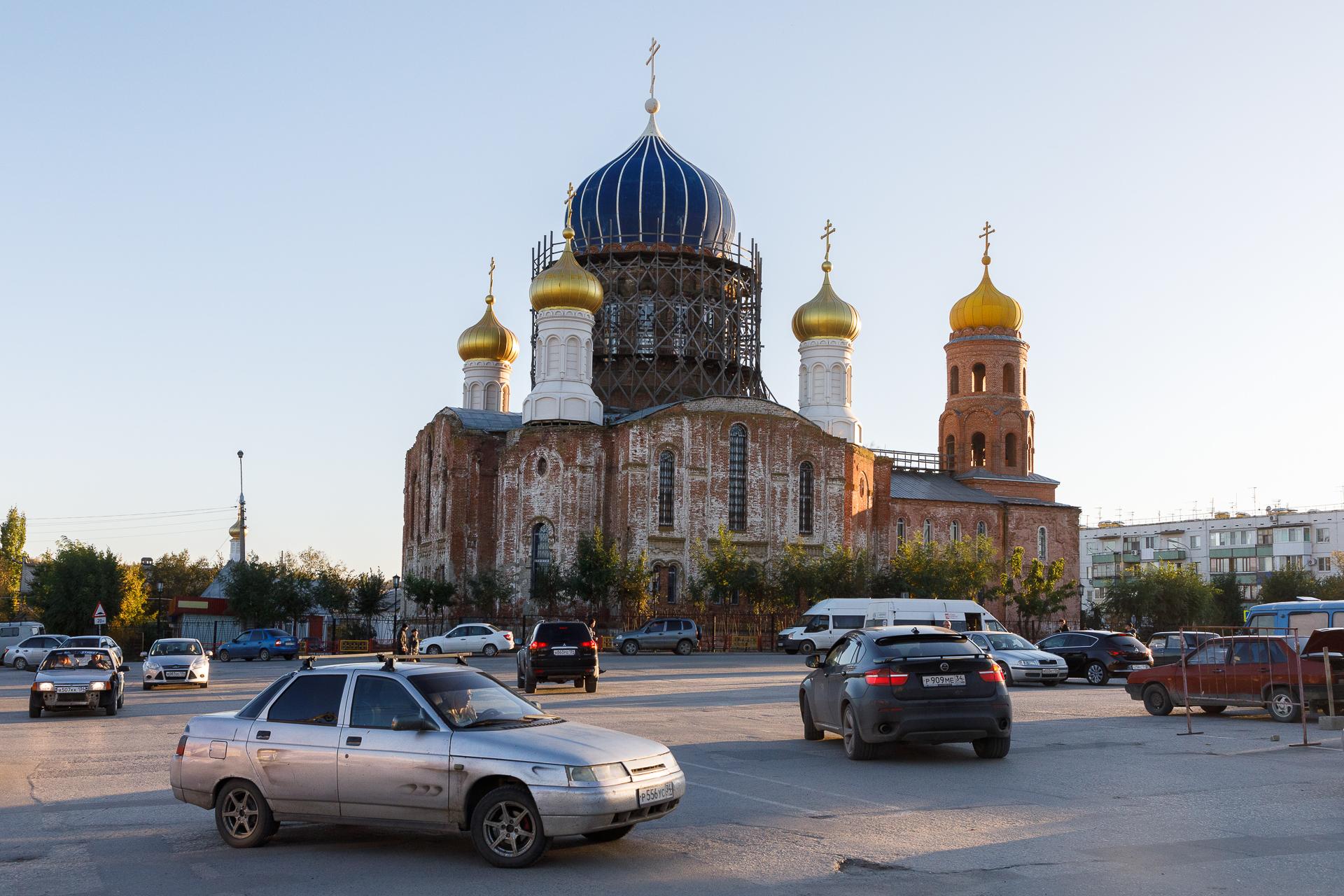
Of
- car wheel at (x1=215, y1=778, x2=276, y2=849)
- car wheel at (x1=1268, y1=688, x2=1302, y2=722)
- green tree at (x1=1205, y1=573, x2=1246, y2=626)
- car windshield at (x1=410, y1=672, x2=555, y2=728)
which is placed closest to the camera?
car windshield at (x1=410, y1=672, x2=555, y2=728)

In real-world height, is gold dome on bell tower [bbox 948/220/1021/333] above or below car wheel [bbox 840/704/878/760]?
above

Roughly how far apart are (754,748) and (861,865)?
23.7 feet

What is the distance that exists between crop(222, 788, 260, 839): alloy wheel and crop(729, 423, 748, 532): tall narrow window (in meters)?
47.2

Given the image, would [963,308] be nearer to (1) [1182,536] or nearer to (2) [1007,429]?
(2) [1007,429]

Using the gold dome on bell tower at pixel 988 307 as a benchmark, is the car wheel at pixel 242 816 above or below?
below

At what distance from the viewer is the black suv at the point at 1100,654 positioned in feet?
102

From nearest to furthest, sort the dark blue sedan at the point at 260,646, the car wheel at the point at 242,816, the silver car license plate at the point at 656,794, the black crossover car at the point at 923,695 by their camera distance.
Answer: the silver car license plate at the point at 656,794 → the car wheel at the point at 242,816 → the black crossover car at the point at 923,695 → the dark blue sedan at the point at 260,646

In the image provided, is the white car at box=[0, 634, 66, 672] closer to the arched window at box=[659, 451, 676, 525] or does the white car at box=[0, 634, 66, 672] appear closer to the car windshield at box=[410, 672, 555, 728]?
the arched window at box=[659, 451, 676, 525]

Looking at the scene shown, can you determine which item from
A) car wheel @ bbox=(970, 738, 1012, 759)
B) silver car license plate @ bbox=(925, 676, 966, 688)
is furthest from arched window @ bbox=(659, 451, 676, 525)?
silver car license plate @ bbox=(925, 676, 966, 688)

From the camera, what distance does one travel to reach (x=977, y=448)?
7394cm

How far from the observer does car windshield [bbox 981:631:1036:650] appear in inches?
1197

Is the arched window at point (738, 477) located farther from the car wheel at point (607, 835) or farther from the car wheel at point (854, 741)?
the car wheel at point (607, 835)

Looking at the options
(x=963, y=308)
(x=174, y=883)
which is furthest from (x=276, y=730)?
(x=963, y=308)

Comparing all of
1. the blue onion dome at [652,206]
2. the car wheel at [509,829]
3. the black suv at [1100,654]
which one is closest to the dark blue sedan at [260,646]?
the blue onion dome at [652,206]
